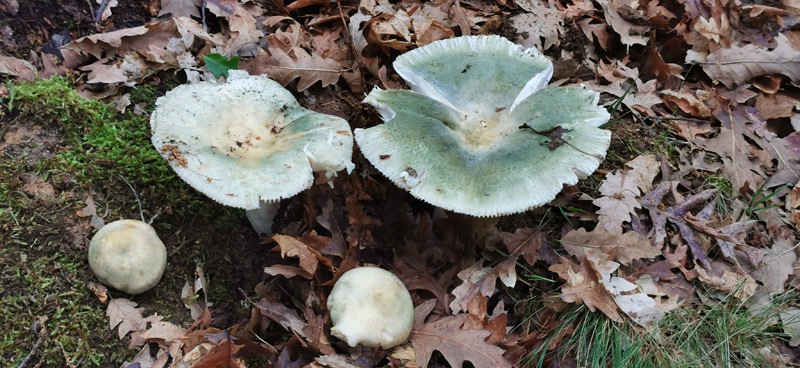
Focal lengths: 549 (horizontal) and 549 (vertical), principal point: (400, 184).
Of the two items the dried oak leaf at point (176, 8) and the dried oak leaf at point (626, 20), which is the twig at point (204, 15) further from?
the dried oak leaf at point (626, 20)

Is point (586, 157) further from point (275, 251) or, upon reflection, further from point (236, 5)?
point (236, 5)

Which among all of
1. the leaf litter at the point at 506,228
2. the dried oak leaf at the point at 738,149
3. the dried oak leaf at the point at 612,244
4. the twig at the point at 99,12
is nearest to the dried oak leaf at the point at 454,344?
the leaf litter at the point at 506,228

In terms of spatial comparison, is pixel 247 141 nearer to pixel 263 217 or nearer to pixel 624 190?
pixel 263 217

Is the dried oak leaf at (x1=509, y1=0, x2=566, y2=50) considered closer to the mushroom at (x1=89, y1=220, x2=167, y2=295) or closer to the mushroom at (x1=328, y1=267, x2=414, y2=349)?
the mushroom at (x1=328, y1=267, x2=414, y2=349)

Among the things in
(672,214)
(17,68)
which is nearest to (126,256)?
(17,68)

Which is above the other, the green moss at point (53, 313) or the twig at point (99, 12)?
the twig at point (99, 12)

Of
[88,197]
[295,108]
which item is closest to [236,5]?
[295,108]

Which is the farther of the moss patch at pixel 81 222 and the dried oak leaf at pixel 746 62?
the dried oak leaf at pixel 746 62
